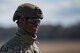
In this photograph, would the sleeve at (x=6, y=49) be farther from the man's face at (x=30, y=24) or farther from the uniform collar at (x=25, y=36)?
the man's face at (x=30, y=24)

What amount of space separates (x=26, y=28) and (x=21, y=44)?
0.67ft

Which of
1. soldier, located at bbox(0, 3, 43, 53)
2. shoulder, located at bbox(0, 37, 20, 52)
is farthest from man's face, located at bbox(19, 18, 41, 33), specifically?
shoulder, located at bbox(0, 37, 20, 52)

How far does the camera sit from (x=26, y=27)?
5.64m

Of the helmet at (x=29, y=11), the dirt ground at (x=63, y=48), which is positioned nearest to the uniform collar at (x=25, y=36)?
the helmet at (x=29, y=11)

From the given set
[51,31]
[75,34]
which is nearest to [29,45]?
[75,34]

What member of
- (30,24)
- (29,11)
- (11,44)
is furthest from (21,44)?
(29,11)

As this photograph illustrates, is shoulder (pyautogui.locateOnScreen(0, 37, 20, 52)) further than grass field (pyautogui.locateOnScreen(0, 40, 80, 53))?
No

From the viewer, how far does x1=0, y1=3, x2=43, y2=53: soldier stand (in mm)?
5555

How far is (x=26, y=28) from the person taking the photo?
18.5ft

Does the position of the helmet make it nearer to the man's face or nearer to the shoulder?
the man's face

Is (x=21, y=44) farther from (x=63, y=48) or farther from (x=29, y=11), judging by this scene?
(x=63, y=48)

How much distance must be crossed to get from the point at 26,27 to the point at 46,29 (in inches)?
2215

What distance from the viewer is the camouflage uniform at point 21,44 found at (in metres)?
5.50

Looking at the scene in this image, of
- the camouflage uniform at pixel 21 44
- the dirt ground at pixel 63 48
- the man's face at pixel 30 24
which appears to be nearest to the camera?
the camouflage uniform at pixel 21 44
